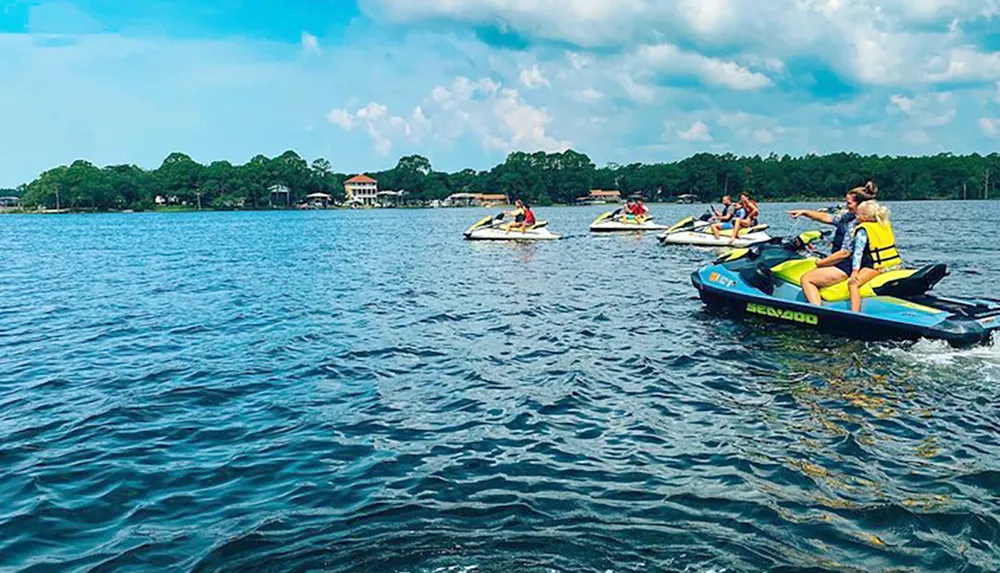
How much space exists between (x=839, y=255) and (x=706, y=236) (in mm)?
22153

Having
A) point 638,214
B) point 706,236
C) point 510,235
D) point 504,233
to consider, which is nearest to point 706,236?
point 706,236

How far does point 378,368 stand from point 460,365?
1.20 m

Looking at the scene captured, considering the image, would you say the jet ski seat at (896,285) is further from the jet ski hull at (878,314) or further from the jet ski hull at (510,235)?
the jet ski hull at (510,235)

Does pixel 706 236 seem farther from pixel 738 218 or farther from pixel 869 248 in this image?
pixel 869 248

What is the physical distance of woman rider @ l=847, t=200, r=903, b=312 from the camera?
11.7m

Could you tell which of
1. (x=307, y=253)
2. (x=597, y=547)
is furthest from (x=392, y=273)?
(x=597, y=547)

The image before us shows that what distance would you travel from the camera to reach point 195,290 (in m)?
21.6

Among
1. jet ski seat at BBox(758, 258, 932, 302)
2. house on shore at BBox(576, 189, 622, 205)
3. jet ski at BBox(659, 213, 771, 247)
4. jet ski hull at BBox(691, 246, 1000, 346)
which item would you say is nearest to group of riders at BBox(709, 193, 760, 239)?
jet ski at BBox(659, 213, 771, 247)

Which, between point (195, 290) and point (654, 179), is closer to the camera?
point (195, 290)

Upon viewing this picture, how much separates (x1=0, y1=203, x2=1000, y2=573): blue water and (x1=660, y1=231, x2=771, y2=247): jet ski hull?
18.0 metres

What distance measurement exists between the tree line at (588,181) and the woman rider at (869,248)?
154m

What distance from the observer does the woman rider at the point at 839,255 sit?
12188mm

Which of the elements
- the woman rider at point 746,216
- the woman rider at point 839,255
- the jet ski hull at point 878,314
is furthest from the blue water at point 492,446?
the woman rider at point 746,216

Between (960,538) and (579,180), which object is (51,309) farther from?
(579,180)
